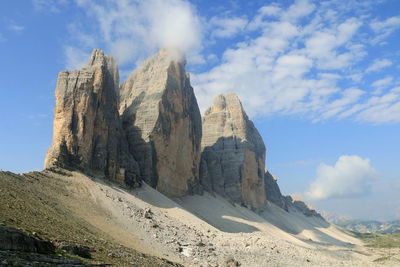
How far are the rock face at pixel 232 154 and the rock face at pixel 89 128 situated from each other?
1190 inches

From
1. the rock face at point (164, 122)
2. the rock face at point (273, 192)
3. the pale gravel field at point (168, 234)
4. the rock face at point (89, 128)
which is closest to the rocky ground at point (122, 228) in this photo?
the pale gravel field at point (168, 234)

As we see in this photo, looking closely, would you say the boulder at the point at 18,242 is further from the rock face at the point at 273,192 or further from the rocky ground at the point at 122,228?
the rock face at the point at 273,192

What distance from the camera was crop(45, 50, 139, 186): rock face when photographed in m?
49.0

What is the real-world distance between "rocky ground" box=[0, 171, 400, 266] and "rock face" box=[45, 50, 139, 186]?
2769 mm

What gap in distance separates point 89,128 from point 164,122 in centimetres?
1719

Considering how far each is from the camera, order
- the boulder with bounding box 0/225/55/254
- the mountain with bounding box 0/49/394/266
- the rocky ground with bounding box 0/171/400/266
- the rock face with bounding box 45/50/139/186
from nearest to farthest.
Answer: the boulder with bounding box 0/225/55/254
the rocky ground with bounding box 0/171/400/266
the mountain with bounding box 0/49/394/266
the rock face with bounding box 45/50/139/186

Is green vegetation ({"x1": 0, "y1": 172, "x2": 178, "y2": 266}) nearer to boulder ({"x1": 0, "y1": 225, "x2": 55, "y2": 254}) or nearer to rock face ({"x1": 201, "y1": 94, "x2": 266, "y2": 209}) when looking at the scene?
boulder ({"x1": 0, "y1": 225, "x2": 55, "y2": 254})

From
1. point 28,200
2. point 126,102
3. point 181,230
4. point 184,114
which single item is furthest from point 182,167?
point 28,200

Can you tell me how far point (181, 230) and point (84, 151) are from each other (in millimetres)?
15860

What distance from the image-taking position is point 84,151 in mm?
49812

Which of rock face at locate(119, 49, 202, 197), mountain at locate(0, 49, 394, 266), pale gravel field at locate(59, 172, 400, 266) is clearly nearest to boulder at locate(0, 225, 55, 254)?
mountain at locate(0, 49, 394, 266)

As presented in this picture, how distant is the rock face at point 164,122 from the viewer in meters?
63.8

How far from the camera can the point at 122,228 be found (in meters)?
37.8

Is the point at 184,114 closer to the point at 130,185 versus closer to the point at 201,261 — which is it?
the point at 130,185
